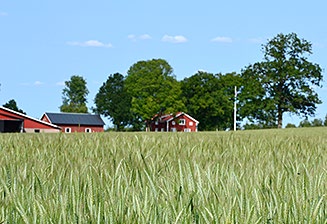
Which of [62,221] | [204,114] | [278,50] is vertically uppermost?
[278,50]

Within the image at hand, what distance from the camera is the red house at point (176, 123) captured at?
87188 millimetres

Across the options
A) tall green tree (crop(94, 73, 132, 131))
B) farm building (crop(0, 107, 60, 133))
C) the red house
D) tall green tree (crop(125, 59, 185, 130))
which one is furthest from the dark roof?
farm building (crop(0, 107, 60, 133))

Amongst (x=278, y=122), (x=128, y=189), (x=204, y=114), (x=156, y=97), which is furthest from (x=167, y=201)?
(x=204, y=114)

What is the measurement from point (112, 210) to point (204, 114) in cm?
8448

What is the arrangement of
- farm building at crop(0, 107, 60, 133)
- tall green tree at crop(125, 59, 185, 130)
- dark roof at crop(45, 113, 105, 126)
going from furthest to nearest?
dark roof at crop(45, 113, 105, 126), tall green tree at crop(125, 59, 185, 130), farm building at crop(0, 107, 60, 133)

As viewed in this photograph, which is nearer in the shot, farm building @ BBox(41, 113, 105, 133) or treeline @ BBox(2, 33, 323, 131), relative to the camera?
treeline @ BBox(2, 33, 323, 131)

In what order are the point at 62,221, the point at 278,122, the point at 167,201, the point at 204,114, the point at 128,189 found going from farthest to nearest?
the point at 204,114
the point at 278,122
the point at 128,189
the point at 167,201
the point at 62,221

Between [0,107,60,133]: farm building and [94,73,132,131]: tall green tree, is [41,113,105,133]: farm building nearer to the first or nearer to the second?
[94,73,132,131]: tall green tree

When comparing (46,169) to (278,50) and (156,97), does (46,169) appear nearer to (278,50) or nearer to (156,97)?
(278,50)

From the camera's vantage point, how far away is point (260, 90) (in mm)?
64188

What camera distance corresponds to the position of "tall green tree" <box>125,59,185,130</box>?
77375 mm

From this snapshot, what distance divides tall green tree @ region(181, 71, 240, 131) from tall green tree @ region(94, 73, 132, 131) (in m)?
11.2

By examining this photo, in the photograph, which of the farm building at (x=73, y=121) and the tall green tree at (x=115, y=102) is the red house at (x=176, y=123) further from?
the farm building at (x=73, y=121)

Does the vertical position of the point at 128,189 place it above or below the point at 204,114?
below
